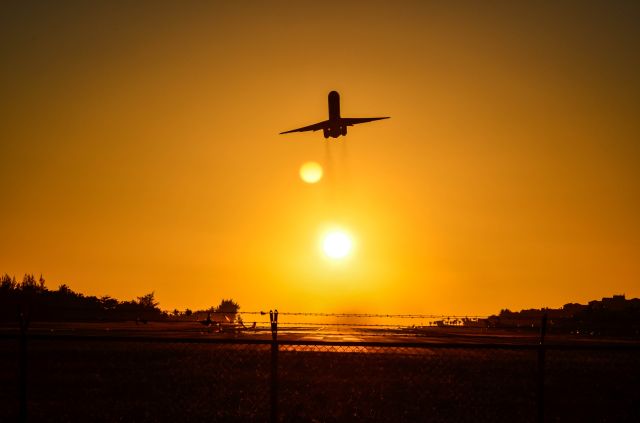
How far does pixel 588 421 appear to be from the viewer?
17.0 metres

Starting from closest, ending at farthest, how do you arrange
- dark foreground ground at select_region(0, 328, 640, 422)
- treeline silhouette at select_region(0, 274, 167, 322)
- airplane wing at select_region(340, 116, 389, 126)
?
1. dark foreground ground at select_region(0, 328, 640, 422)
2. airplane wing at select_region(340, 116, 389, 126)
3. treeline silhouette at select_region(0, 274, 167, 322)

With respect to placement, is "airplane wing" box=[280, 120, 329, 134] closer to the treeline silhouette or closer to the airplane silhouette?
the airplane silhouette

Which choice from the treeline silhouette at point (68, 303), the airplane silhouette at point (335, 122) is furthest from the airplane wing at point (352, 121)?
the treeline silhouette at point (68, 303)

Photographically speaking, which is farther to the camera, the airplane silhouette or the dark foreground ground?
the airplane silhouette

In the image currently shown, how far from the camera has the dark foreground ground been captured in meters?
17.0

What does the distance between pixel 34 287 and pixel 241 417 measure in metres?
107

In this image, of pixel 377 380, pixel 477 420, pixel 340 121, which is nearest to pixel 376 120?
pixel 340 121

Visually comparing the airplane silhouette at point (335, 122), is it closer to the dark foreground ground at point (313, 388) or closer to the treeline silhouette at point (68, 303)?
the dark foreground ground at point (313, 388)

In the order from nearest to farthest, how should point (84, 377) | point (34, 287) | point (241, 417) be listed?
point (241, 417)
point (84, 377)
point (34, 287)

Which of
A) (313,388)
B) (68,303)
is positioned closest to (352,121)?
(313,388)

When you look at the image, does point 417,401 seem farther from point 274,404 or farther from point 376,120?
point 376,120

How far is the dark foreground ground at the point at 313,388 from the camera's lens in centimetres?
1698

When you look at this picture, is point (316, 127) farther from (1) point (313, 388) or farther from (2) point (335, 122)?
(1) point (313, 388)

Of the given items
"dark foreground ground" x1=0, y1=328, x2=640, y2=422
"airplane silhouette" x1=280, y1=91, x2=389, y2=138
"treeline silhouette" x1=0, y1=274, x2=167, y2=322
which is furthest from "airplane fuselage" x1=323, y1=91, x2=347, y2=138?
"treeline silhouette" x1=0, y1=274, x2=167, y2=322
